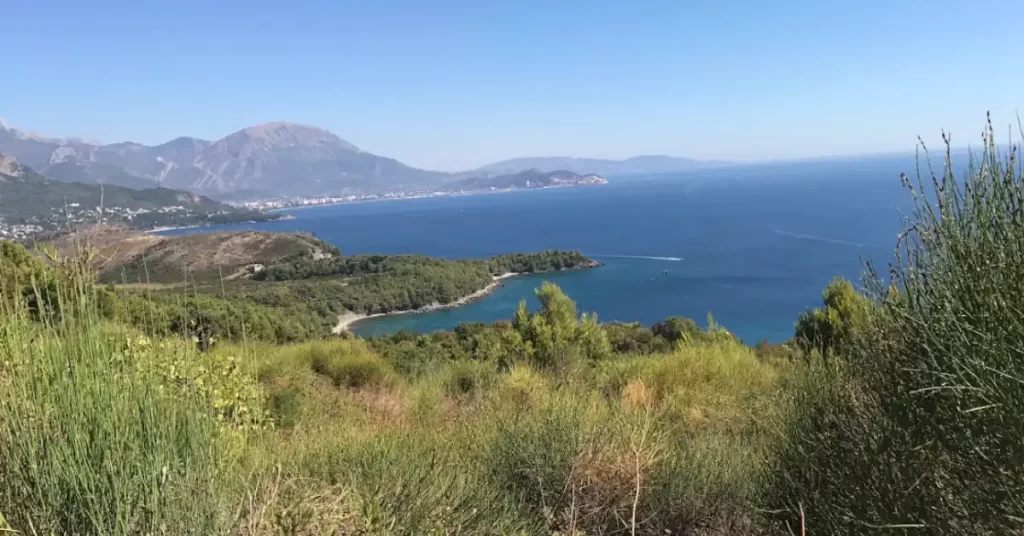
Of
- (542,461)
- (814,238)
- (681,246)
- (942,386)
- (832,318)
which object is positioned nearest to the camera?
(942,386)

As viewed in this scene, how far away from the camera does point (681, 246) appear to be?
78688mm

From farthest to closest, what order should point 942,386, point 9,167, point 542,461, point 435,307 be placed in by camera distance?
point 9,167 < point 435,307 < point 542,461 < point 942,386

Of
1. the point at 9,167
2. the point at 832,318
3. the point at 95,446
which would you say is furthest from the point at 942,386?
the point at 9,167

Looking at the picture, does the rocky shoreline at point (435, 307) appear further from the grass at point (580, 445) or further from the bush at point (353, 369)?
the grass at point (580, 445)

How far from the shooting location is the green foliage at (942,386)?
7.41ft

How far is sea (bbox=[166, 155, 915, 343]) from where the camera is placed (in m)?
48.3

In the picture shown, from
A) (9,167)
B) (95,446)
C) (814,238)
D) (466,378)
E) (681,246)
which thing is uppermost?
(9,167)

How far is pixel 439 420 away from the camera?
5.50 metres

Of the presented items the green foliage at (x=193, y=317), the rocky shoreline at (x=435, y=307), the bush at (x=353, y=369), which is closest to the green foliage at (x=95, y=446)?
the green foliage at (x=193, y=317)

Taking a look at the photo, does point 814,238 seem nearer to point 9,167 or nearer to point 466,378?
point 466,378

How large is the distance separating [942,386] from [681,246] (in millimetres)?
79181

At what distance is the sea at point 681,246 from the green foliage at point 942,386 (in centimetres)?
64

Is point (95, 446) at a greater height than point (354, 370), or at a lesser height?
greater

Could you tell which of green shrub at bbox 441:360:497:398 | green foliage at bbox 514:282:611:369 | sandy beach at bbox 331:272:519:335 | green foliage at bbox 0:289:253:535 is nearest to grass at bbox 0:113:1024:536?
green foliage at bbox 0:289:253:535
